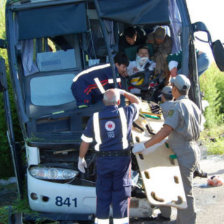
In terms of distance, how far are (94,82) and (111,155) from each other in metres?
1.73

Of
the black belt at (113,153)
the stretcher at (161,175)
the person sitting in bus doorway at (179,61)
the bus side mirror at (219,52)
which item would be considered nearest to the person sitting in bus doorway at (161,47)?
the person sitting in bus doorway at (179,61)

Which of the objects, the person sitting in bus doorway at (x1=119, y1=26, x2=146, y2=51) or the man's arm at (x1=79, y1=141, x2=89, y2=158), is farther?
the person sitting in bus doorway at (x1=119, y1=26, x2=146, y2=51)

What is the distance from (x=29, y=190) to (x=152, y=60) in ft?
10.3

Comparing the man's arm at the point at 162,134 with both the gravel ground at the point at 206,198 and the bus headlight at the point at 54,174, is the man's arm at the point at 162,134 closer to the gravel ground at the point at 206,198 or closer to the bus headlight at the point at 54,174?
the bus headlight at the point at 54,174

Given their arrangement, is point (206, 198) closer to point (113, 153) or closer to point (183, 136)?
point (183, 136)

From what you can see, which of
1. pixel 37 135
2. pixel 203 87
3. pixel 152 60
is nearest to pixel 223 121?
pixel 203 87

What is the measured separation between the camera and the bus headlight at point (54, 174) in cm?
493

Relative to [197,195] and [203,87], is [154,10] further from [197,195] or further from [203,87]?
[203,87]

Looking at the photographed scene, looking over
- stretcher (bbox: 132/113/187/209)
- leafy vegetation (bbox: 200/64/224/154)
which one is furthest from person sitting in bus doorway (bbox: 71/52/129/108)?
leafy vegetation (bbox: 200/64/224/154)

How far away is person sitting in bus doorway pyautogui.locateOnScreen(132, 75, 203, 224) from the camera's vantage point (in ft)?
15.1

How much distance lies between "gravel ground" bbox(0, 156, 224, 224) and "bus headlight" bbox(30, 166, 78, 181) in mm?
1182

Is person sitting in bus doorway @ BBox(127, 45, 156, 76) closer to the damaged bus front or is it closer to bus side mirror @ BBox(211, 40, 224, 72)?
the damaged bus front

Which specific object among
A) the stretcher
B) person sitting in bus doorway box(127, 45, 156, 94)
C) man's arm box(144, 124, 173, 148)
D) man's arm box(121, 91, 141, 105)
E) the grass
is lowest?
the grass

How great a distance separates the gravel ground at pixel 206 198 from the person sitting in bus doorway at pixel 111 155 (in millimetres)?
971
